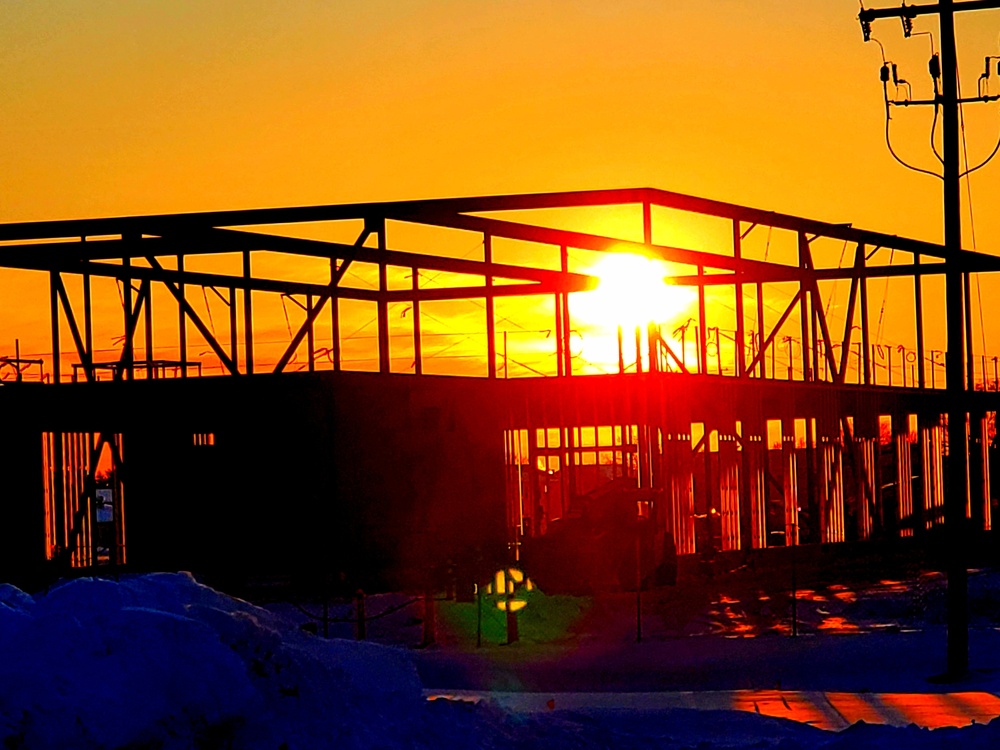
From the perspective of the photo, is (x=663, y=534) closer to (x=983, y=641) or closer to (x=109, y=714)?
(x=983, y=641)

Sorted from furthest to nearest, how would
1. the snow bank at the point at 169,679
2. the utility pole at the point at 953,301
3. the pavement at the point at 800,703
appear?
1. the utility pole at the point at 953,301
2. the pavement at the point at 800,703
3. the snow bank at the point at 169,679

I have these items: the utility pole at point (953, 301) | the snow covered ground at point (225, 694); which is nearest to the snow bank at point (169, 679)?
the snow covered ground at point (225, 694)

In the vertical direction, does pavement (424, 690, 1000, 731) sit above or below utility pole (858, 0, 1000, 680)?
below

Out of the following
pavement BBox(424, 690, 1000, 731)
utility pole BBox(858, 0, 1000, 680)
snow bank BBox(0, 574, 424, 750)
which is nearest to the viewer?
snow bank BBox(0, 574, 424, 750)

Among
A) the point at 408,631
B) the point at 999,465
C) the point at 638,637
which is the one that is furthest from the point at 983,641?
the point at 999,465

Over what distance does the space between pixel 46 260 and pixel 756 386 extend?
14515mm

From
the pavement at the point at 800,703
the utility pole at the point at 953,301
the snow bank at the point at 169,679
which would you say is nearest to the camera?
the snow bank at the point at 169,679

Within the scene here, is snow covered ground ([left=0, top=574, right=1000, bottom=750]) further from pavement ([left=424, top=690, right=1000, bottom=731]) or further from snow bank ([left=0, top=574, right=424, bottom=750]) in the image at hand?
pavement ([left=424, top=690, right=1000, bottom=731])

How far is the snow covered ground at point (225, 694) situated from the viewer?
37.7 feet

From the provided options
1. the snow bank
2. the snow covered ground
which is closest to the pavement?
the snow covered ground

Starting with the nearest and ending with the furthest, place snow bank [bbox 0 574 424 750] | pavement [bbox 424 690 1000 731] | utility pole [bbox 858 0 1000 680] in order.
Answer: snow bank [bbox 0 574 424 750]
pavement [bbox 424 690 1000 731]
utility pole [bbox 858 0 1000 680]

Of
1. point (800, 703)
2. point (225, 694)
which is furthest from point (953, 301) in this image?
point (225, 694)

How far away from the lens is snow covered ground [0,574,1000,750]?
11.5 meters

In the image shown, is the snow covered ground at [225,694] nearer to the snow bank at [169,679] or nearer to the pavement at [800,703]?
the snow bank at [169,679]
